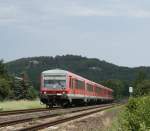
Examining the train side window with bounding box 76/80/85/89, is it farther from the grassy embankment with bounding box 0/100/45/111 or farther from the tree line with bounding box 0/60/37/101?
the tree line with bounding box 0/60/37/101

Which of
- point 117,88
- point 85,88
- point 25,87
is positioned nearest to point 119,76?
point 117,88

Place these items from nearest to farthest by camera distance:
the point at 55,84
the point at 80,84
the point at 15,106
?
the point at 55,84 → the point at 15,106 → the point at 80,84

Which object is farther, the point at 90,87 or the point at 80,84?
the point at 90,87

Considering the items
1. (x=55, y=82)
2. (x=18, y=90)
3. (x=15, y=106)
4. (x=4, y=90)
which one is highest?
(x=18, y=90)

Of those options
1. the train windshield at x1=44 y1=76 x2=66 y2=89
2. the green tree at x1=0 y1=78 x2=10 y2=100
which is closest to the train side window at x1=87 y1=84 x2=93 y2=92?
the train windshield at x1=44 y1=76 x2=66 y2=89

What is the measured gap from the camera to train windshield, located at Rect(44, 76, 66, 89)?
130 feet

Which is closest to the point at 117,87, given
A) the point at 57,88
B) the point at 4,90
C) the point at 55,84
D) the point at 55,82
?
the point at 4,90

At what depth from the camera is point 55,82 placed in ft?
131

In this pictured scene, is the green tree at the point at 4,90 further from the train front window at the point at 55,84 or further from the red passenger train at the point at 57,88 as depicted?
the train front window at the point at 55,84

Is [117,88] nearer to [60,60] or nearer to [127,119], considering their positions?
[60,60]

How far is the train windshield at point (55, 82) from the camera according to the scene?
3958cm

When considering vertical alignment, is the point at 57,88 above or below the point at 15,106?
above

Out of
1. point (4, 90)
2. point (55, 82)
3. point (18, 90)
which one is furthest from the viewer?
point (18, 90)

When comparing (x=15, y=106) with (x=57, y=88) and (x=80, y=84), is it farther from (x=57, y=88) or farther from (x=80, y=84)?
(x=80, y=84)
